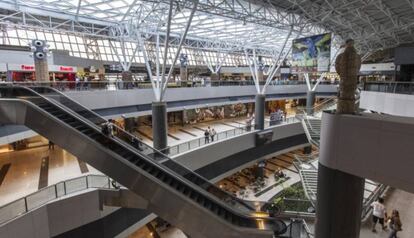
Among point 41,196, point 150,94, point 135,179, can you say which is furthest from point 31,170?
point 150,94

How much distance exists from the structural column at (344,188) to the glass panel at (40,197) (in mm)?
9002

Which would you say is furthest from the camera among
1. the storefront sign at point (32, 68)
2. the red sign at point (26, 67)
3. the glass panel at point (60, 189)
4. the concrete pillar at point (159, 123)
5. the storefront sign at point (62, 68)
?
the storefront sign at point (62, 68)

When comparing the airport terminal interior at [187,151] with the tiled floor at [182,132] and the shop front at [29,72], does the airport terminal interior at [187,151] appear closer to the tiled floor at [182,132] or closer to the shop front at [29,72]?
the shop front at [29,72]

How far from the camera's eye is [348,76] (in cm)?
605

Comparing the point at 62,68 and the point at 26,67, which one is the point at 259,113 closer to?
the point at 62,68

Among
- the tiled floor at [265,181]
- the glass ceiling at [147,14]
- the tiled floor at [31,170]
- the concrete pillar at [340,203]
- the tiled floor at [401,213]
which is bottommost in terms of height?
the tiled floor at [265,181]

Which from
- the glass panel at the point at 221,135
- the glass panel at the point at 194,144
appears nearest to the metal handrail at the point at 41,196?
the glass panel at the point at 194,144

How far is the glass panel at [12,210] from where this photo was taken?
767 cm

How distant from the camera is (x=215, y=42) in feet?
137

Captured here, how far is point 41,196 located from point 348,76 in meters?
10.3

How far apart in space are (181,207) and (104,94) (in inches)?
488

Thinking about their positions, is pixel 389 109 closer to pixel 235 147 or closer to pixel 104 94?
pixel 235 147

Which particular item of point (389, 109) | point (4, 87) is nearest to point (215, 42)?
point (389, 109)

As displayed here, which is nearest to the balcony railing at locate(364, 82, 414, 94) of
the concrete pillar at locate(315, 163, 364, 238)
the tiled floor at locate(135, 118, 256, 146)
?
the concrete pillar at locate(315, 163, 364, 238)
